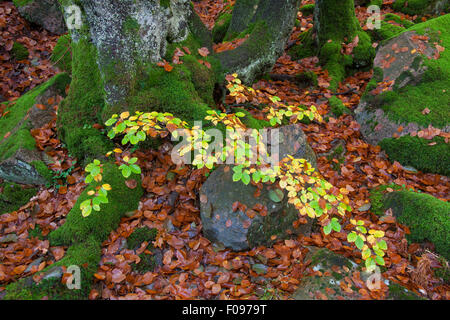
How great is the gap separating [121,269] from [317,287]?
2.00 metres

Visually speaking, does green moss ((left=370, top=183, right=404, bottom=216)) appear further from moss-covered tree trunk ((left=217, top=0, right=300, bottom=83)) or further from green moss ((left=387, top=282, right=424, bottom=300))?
moss-covered tree trunk ((left=217, top=0, right=300, bottom=83))

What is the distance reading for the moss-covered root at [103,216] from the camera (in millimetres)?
3635

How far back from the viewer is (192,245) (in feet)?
12.0

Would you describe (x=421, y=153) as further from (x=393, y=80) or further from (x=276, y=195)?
(x=276, y=195)

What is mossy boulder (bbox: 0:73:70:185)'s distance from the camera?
14.6 feet

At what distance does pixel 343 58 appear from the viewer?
22.4ft

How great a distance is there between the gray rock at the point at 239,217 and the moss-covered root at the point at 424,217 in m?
1.19

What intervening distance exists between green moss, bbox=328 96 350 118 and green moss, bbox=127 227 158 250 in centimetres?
387

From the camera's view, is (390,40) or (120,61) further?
(390,40)

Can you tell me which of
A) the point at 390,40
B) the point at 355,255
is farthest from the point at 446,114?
the point at 355,255

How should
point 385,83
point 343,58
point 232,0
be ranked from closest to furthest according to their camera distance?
point 385,83 → point 343,58 → point 232,0

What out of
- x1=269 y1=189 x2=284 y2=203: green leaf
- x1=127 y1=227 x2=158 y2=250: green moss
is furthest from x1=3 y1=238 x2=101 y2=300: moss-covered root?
x1=269 y1=189 x2=284 y2=203: green leaf

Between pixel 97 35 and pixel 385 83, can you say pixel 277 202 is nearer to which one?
pixel 97 35

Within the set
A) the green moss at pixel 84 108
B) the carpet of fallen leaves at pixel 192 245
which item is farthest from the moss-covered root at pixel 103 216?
the green moss at pixel 84 108
